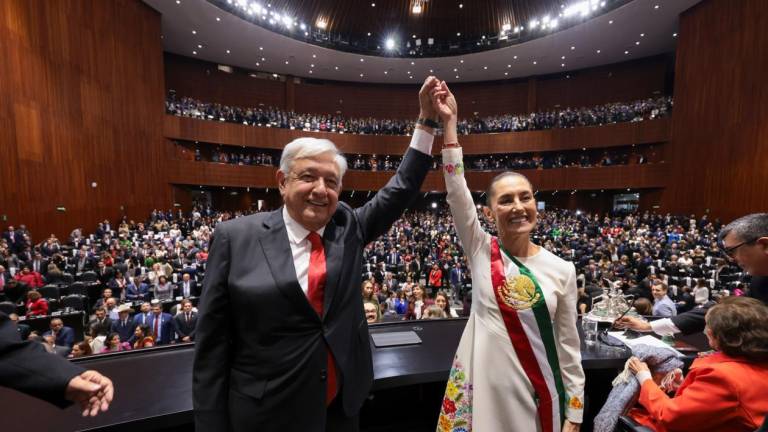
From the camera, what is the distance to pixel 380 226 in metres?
1.41

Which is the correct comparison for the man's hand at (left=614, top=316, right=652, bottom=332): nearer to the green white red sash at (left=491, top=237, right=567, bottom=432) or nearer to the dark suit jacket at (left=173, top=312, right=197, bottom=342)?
the green white red sash at (left=491, top=237, right=567, bottom=432)

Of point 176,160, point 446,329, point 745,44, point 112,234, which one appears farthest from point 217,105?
point 745,44

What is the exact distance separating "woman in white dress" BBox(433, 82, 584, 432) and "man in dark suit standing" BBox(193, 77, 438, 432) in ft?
1.37

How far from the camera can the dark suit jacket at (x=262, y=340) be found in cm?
108

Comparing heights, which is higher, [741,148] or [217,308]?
[741,148]

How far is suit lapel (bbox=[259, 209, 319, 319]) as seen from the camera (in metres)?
1.10

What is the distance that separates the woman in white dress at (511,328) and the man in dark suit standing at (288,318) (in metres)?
0.42

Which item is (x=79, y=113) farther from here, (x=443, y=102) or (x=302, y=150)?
(x=443, y=102)

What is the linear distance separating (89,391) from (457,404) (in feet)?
3.84

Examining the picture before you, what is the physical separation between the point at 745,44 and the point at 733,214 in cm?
597

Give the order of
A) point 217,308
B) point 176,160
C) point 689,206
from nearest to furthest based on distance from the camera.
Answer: point 217,308 → point 689,206 → point 176,160

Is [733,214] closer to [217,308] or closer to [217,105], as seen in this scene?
[217,308]

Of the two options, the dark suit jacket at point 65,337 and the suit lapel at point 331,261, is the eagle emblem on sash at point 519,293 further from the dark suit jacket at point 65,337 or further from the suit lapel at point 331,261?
the dark suit jacket at point 65,337

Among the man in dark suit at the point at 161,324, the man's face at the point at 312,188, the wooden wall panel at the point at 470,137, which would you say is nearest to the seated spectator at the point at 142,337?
the man in dark suit at the point at 161,324
